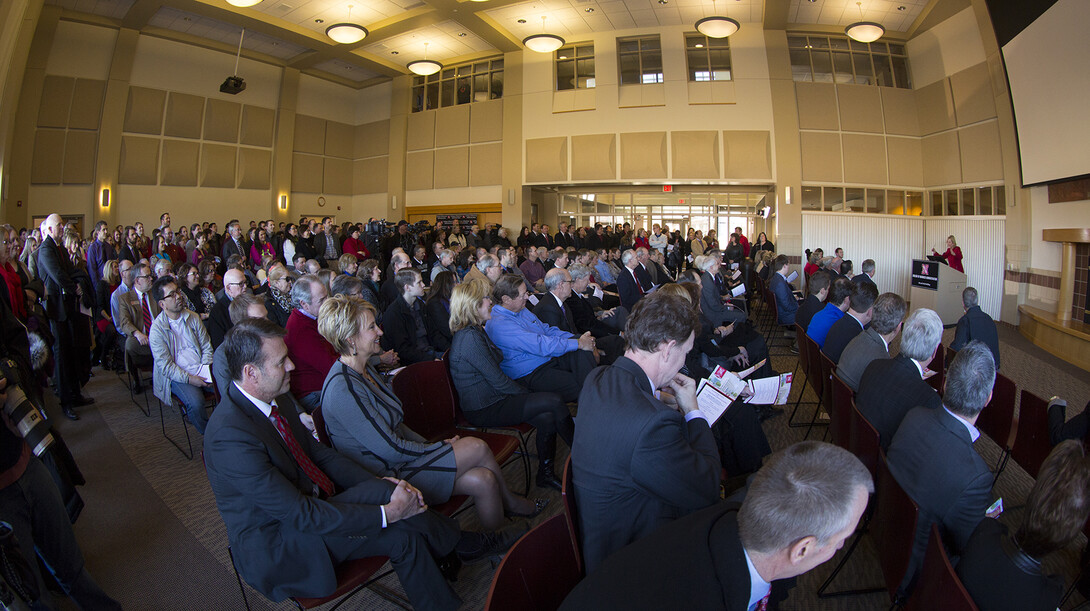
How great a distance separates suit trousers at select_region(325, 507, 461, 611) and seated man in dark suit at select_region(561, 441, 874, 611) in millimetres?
1111

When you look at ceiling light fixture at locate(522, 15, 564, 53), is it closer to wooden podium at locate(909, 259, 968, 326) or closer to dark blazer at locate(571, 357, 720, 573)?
wooden podium at locate(909, 259, 968, 326)

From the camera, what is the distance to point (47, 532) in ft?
6.60

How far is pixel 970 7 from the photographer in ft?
38.8

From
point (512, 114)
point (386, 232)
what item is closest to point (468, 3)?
point (512, 114)

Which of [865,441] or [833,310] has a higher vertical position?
[833,310]

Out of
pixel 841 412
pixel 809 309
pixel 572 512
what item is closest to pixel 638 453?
pixel 572 512

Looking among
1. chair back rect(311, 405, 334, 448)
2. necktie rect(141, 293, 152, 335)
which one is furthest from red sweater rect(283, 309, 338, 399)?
necktie rect(141, 293, 152, 335)

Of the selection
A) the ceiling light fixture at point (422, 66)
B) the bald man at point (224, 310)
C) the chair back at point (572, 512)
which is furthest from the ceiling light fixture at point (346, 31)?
the chair back at point (572, 512)

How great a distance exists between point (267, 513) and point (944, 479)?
2.24 meters

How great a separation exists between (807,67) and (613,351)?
12.8 meters

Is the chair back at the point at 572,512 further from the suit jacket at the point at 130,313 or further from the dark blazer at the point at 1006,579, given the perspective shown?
the suit jacket at the point at 130,313

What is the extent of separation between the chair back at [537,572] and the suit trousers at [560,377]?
1991 millimetres

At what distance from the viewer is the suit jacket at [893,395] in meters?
2.44

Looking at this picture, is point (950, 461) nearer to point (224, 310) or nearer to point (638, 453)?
point (638, 453)
